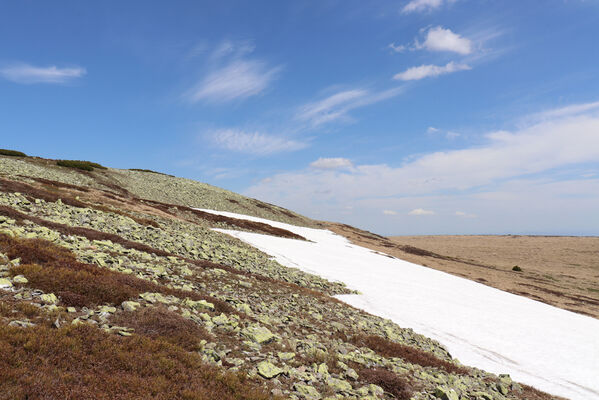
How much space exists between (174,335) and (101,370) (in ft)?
8.35

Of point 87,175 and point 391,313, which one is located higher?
point 87,175

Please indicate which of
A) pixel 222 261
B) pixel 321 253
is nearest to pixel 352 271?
pixel 321 253

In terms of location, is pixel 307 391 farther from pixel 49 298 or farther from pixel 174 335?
pixel 49 298

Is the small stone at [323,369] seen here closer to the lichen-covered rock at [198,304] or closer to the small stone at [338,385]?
the small stone at [338,385]

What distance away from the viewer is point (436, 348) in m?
18.3

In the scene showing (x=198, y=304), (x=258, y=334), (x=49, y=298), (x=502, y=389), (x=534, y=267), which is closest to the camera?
(x=49, y=298)

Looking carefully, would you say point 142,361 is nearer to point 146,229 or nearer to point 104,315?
point 104,315

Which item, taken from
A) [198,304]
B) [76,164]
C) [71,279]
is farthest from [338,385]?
[76,164]

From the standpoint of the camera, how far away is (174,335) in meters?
9.85

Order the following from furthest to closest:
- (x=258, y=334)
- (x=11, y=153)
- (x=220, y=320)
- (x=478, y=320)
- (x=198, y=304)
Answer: (x=11, y=153), (x=478, y=320), (x=198, y=304), (x=220, y=320), (x=258, y=334)

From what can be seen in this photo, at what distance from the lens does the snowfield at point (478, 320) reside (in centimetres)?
1906

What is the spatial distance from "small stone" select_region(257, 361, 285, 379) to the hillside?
3cm

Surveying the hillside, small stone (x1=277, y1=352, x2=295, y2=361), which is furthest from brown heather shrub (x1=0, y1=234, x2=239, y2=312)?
small stone (x1=277, y1=352, x2=295, y2=361)

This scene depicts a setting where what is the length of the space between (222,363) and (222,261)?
16144mm
